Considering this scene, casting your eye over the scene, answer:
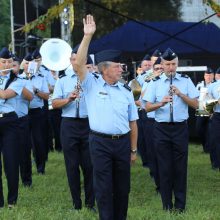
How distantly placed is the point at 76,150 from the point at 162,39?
32.3ft

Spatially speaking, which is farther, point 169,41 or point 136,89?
point 169,41

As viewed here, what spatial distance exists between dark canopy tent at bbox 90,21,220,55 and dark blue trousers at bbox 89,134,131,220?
10512 mm

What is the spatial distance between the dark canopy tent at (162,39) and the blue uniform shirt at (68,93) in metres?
8.99

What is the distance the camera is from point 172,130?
7.47 metres

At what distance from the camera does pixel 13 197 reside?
805cm

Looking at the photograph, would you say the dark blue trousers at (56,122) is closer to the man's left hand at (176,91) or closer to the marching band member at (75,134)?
the marching band member at (75,134)

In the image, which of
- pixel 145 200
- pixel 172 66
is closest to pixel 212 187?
pixel 145 200

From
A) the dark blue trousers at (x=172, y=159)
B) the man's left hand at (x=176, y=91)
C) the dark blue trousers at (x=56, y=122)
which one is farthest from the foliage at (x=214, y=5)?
the dark blue trousers at (x=56, y=122)

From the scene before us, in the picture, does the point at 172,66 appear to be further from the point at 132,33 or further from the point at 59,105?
the point at 132,33

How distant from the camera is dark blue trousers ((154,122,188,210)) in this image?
746 cm

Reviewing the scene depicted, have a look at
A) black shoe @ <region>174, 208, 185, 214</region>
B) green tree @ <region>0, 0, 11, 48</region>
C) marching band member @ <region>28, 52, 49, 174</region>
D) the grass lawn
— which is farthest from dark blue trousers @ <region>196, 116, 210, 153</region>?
green tree @ <region>0, 0, 11, 48</region>

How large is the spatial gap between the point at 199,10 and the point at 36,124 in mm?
8326

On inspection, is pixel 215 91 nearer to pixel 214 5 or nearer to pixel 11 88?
pixel 214 5

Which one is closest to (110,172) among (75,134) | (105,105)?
(105,105)
